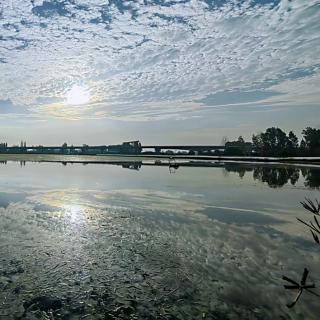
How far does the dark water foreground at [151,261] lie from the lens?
351 inches

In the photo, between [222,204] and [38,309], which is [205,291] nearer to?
[38,309]

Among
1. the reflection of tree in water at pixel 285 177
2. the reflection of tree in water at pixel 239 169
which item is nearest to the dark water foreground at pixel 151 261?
the reflection of tree in water at pixel 285 177

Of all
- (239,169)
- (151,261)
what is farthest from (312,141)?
(151,261)

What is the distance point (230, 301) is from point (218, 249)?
4.57 meters

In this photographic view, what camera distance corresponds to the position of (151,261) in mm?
12336

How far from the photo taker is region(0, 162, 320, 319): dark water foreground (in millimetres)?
8922

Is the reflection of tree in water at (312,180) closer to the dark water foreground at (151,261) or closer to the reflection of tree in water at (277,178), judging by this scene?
the reflection of tree in water at (277,178)

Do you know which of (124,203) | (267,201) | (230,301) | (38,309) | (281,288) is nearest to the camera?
(38,309)

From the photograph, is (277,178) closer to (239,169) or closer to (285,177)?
(285,177)

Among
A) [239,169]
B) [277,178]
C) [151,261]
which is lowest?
[151,261]

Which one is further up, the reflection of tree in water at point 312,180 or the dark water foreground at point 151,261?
the reflection of tree in water at point 312,180

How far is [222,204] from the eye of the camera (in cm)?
2516

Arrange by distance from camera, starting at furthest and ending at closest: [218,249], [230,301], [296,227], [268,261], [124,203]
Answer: [124,203]
[296,227]
[218,249]
[268,261]
[230,301]

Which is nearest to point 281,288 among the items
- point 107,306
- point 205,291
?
point 205,291
